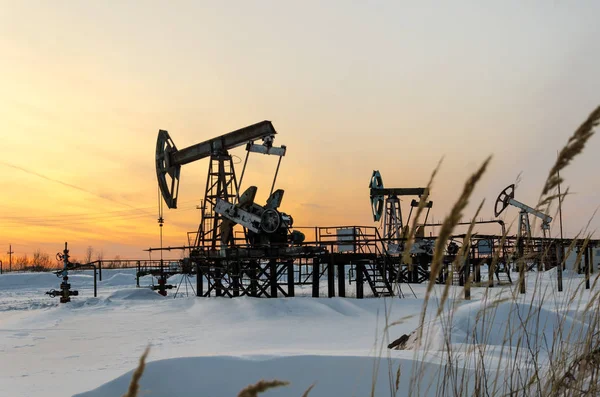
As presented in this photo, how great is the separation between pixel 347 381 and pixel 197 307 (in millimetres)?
12915

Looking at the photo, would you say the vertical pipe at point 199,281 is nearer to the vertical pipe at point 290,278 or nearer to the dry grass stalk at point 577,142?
the vertical pipe at point 290,278

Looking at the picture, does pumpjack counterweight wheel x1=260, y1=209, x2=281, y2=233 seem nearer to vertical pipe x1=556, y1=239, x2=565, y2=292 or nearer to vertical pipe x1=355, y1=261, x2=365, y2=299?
vertical pipe x1=355, y1=261, x2=365, y2=299

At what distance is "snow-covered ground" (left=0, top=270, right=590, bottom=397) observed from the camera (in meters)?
4.77

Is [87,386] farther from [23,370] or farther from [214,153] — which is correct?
[214,153]

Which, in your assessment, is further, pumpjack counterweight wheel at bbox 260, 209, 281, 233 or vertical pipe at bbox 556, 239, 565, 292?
pumpjack counterweight wheel at bbox 260, 209, 281, 233

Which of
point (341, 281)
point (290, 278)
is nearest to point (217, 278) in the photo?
point (290, 278)

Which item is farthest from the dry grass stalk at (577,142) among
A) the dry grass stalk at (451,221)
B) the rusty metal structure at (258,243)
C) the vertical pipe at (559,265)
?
the rusty metal structure at (258,243)

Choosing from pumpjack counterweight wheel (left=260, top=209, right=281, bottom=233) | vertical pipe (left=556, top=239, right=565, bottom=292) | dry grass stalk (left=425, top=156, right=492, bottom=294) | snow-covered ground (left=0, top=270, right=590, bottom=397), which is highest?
pumpjack counterweight wheel (left=260, top=209, right=281, bottom=233)

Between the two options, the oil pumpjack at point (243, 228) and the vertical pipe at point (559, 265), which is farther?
the oil pumpjack at point (243, 228)

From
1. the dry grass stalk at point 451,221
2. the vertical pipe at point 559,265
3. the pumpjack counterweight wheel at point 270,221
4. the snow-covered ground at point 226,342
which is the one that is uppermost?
the pumpjack counterweight wheel at point 270,221

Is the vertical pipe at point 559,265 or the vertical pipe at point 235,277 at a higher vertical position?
the vertical pipe at point 559,265

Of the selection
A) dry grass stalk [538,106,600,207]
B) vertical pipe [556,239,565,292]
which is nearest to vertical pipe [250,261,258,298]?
vertical pipe [556,239,565,292]

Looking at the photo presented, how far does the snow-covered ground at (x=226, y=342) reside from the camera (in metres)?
4.77

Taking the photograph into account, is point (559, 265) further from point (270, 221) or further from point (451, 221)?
point (270, 221)
